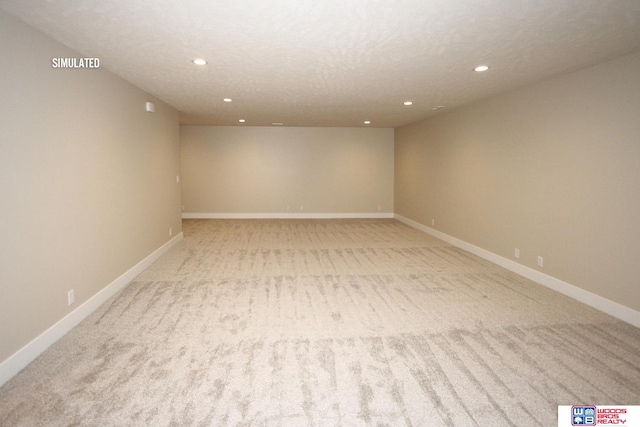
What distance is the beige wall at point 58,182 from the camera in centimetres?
254

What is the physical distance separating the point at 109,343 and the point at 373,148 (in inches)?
334

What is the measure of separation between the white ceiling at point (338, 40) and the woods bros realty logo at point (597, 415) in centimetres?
252

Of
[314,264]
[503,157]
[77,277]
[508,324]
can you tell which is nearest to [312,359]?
[508,324]

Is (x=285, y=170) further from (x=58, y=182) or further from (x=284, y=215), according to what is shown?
(x=58, y=182)

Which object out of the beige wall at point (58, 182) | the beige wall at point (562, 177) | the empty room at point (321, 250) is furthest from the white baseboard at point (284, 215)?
the beige wall at point (58, 182)

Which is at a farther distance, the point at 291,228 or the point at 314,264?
the point at 291,228

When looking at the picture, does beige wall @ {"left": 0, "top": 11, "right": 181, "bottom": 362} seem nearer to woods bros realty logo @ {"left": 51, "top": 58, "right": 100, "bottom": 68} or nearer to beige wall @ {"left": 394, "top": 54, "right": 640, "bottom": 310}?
woods bros realty logo @ {"left": 51, "top": 58, "right": 100, "bottom": 68}

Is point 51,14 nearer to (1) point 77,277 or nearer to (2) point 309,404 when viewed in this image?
(1) point 77,277

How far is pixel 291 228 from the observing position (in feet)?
28.1

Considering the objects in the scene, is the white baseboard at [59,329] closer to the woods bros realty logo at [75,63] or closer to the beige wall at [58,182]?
the beige wall at [58,182]

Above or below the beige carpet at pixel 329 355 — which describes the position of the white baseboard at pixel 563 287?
above

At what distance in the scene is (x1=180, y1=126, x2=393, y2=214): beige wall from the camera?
32.5 ft

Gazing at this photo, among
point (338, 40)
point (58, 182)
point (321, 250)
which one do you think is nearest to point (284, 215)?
point (321, 250)

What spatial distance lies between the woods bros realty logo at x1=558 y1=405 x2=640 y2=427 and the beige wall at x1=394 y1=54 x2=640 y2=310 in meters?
1.64
